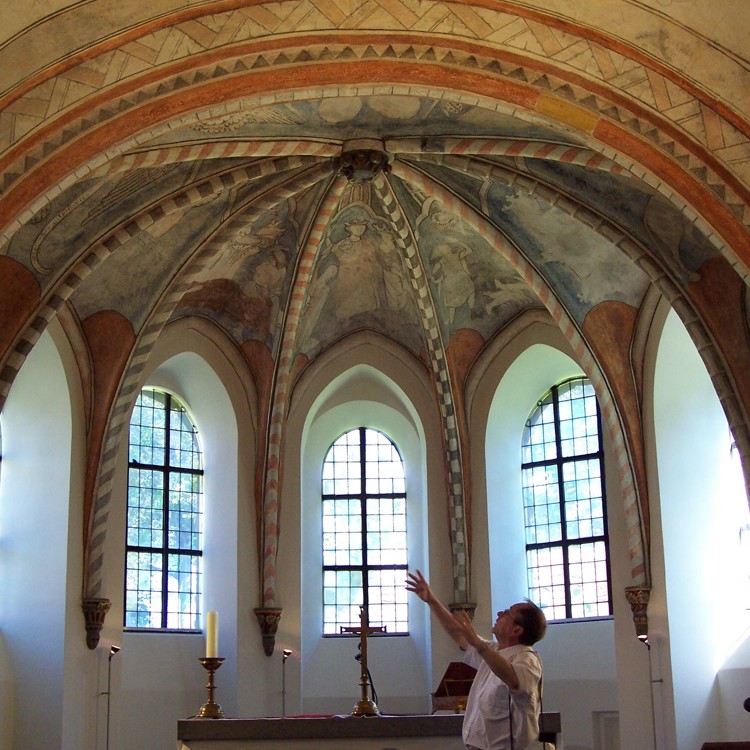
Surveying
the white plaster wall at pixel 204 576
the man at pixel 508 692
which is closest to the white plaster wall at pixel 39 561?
the white plaster wall at pixel 204 576

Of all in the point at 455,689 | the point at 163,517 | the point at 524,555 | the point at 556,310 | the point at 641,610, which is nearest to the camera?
the point at 455,689

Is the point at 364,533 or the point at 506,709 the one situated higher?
the point at 364,533

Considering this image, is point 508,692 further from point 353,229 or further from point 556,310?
point 353,229

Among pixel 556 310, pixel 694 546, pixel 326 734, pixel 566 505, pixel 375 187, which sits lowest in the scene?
pixel 326 734

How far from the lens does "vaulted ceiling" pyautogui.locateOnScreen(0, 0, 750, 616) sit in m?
11.5

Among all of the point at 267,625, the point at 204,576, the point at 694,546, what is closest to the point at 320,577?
the point at 267,625

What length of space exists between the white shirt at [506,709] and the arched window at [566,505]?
11588 mm

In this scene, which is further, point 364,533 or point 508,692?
point 364,533

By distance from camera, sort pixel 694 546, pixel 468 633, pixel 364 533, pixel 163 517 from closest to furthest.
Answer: pixel 468 633, pixel 694 546, pixel 163 517, pixel 364 533

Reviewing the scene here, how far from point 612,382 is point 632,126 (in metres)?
5.77

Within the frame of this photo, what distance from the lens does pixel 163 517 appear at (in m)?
18.2

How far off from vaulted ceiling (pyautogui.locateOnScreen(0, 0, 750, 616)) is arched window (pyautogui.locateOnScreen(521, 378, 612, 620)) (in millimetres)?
1262

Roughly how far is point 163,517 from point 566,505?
584 centimetres

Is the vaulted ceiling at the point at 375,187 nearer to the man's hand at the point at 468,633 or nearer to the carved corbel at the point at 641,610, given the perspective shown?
the carved corbel at the point at 641,610
